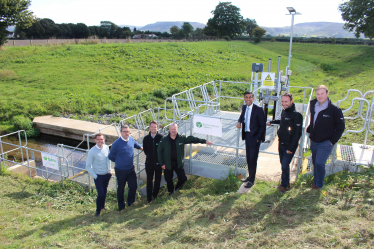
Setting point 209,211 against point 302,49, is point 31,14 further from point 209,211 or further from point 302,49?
point 302,49

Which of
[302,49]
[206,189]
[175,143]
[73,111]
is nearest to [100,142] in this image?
[175,143]

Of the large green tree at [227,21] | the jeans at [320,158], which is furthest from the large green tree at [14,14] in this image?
the large green tree at [227,21]

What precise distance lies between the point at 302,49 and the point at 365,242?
1893 inches

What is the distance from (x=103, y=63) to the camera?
27188 mm

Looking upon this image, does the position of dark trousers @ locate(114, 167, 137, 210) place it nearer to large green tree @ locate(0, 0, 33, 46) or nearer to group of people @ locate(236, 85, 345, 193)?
group of people @ locate(236, 85, 345, 193)

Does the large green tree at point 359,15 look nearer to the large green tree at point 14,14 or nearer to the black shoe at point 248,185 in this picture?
the large green tree at point 14,14

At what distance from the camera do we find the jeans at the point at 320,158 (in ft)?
16.9

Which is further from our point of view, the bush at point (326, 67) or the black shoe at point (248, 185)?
the bush at point (326, 67)

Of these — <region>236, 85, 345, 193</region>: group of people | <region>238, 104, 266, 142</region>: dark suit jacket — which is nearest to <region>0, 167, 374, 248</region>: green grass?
<region>236, 85, 345, 193</region>: group of people

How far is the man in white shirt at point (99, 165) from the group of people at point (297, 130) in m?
3.03

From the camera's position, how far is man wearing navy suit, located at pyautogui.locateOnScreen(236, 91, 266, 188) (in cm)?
572

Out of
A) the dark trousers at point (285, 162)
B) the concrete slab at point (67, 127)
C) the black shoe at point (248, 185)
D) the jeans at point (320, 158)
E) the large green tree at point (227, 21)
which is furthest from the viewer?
the large green tree at point (227, 21)

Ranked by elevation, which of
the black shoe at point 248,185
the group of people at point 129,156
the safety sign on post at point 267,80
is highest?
the safety sign on post at point 267,80

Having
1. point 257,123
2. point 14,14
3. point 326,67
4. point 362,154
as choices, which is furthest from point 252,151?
point 326,67
